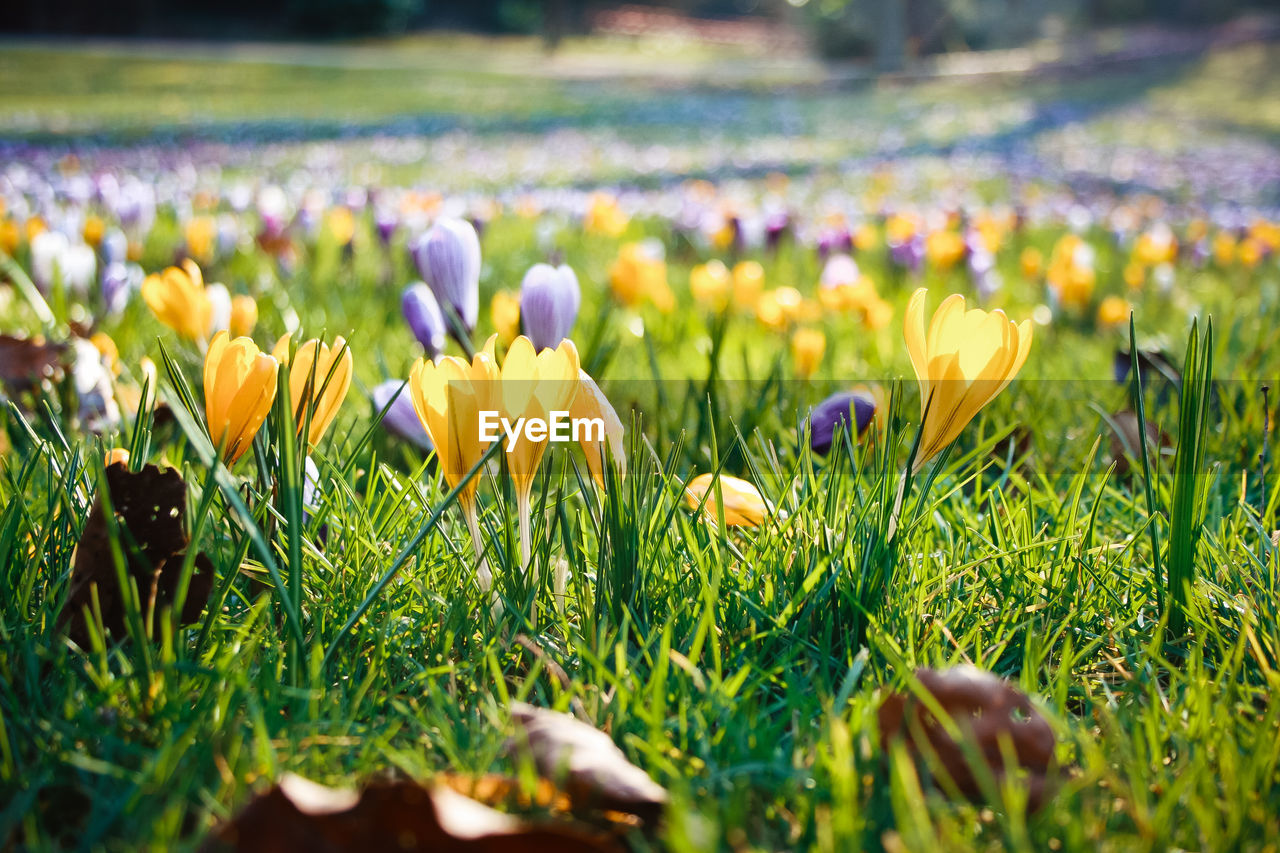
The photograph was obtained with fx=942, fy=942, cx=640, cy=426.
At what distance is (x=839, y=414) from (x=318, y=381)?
687 millimetres

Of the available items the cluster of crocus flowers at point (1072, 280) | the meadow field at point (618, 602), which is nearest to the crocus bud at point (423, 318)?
the meadow field at point (618, 602)

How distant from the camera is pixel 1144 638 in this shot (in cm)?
101

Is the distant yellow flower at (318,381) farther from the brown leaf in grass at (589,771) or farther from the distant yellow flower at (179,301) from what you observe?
the distant yellow flower at (179,301)

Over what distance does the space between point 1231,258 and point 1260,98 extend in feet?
63.9

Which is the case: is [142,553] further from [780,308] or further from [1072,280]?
[1072,280]

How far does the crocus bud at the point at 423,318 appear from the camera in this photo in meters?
1.33

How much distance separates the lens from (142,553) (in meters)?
0.86

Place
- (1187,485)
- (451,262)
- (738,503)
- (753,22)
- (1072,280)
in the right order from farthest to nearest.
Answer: (753,22) → (1072,280) → (451,262) → (738,503) → (1187,485)

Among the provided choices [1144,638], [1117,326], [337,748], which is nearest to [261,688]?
[337,748]

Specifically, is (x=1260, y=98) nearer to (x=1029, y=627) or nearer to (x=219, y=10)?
(x=1029, y=627)

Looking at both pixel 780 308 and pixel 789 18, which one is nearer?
pixel 780 308

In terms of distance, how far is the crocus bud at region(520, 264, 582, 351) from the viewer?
1.20 m

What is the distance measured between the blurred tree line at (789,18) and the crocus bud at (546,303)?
25067 millimetres

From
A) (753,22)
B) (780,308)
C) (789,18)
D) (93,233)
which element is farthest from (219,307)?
(753,22)
